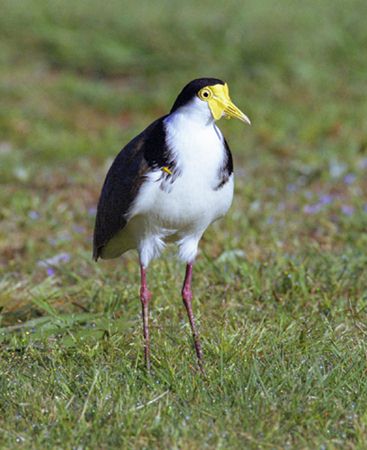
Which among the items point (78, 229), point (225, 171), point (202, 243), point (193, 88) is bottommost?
point (202, 243)

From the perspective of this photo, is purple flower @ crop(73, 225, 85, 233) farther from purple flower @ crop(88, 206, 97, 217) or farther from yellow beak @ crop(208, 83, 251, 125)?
yellow beak @ crop(208, 83, 251, 125)

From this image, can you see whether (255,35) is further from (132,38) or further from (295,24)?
(132,38)

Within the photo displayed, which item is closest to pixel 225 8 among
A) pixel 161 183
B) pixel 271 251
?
pixel 271 251

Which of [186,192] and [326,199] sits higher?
[186,192]

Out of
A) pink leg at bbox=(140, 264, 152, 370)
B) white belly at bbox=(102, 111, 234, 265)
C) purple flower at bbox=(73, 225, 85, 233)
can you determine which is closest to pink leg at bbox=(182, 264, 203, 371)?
pink leg at bbox=(140, 264, 152, 370)

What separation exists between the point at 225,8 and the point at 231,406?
1008 cm

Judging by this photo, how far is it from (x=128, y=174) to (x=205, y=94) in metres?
0.50

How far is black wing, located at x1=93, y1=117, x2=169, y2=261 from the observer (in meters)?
4.20

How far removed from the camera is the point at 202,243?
20.4 feet

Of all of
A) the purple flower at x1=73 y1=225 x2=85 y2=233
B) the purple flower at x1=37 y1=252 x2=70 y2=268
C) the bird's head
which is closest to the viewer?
the bird's head

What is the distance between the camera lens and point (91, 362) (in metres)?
4.12

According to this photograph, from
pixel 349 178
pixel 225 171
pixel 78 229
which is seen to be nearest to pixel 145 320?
pixel 225 171

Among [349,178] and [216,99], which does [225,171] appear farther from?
[349,178]

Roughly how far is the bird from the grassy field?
1.17 feet
